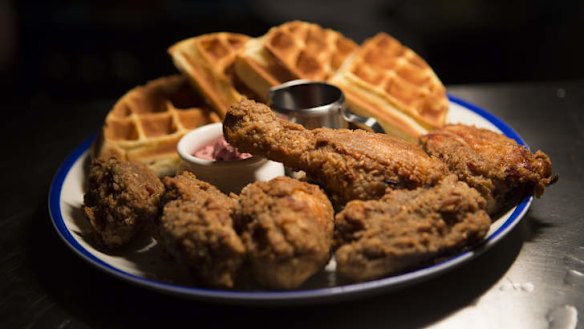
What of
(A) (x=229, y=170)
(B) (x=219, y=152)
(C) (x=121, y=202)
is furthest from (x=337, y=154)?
(C) (x=121, y=202)

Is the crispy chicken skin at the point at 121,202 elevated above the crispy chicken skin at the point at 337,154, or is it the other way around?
the crispy chicken skin at the point at 337,154

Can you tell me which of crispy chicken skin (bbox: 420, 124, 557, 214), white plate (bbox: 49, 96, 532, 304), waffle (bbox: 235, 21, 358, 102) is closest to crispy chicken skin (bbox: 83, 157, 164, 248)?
white plate (bbox: 49, 96, 532, 304)

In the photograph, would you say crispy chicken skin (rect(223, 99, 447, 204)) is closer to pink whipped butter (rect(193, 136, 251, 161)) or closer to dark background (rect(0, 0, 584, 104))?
pink whipped butter (rect(193, 136, 251, 161))

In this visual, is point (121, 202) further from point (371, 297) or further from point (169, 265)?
point (371, 297)

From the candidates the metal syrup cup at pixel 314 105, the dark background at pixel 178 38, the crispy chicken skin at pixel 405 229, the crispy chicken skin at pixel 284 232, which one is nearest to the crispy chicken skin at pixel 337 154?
the crispy chicken skin at pixel 405 229

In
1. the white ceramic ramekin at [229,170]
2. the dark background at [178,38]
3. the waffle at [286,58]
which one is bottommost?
the dark background at [178,38]

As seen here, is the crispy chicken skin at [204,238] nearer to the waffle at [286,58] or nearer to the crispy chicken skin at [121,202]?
the crispy chicken skin at [121,202]
